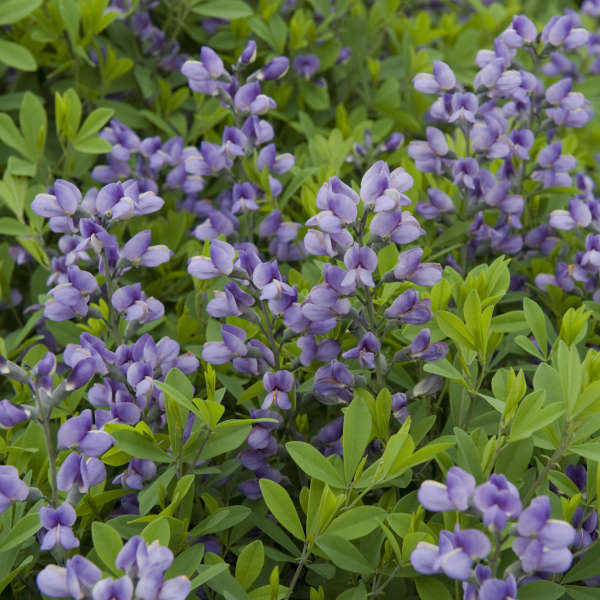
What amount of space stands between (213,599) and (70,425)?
30 centimetres

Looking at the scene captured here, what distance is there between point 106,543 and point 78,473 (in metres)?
0.11

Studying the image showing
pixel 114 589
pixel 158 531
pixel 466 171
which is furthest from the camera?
pixel 466 171

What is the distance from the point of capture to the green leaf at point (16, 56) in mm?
1616

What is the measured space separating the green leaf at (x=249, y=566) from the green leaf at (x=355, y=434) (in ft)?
0.45

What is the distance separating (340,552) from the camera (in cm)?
95

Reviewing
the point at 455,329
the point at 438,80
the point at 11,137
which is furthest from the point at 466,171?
the point at 11,137

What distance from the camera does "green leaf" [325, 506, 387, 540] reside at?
95 cm

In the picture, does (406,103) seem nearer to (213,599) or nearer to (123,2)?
(123,2)

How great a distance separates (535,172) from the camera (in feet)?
5.03

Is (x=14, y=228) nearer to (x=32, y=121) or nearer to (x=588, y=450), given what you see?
(x=32, y=121)

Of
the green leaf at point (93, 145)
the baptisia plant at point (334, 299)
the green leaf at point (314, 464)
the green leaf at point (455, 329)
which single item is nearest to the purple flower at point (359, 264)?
the baptisia plant at point (334, 299)

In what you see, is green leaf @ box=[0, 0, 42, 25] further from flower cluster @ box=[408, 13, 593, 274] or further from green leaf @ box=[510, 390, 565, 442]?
green leaf @ box=[510, 390, 565, 442]

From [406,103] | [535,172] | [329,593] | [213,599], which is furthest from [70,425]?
[406,103]

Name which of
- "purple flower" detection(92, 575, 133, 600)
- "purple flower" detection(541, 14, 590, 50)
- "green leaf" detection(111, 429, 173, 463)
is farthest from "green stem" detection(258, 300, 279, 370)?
"purple flower" detection(541, 14, 590, 50)
